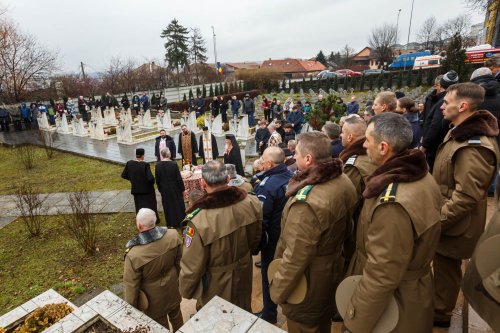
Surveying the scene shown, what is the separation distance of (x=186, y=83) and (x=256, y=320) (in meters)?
47.2

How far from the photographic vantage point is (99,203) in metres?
8.20

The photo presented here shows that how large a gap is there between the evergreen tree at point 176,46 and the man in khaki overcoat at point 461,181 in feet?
159

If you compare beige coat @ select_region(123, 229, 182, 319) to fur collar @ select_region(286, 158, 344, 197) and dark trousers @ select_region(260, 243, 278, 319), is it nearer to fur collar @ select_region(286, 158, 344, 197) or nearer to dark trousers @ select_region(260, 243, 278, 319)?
dark trousers @ select_region(260, 243, 278, 319)

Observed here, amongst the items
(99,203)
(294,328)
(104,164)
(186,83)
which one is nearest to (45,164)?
(104,164)

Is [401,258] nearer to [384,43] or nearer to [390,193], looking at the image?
[390,193]

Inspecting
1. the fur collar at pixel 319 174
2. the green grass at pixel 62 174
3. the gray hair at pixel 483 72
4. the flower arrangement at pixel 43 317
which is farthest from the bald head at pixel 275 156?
the green grass at pixel 62 174

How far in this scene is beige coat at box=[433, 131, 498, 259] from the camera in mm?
2361

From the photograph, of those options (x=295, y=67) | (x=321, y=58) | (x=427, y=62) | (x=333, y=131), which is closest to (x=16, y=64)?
(x=333, y=131)

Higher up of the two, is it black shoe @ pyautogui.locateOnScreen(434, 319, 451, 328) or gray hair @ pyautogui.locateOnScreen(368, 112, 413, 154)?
gray hair @ pyautogui.locateOnScreen(368, 112, 413, 154)

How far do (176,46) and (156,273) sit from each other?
49967 mm

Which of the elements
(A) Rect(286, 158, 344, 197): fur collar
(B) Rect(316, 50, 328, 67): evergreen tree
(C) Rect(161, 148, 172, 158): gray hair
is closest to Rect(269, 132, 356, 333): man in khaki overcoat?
(A) Rect(286, 158, 344, 197): fur collar

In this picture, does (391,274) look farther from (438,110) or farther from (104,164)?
(104,164)

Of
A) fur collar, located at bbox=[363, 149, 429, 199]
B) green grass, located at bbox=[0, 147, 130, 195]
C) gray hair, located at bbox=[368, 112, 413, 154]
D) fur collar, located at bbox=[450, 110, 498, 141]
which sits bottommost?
green grass, located at bbox=[0, 147, 130, 195]

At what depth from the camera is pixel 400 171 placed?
187 centimetres
